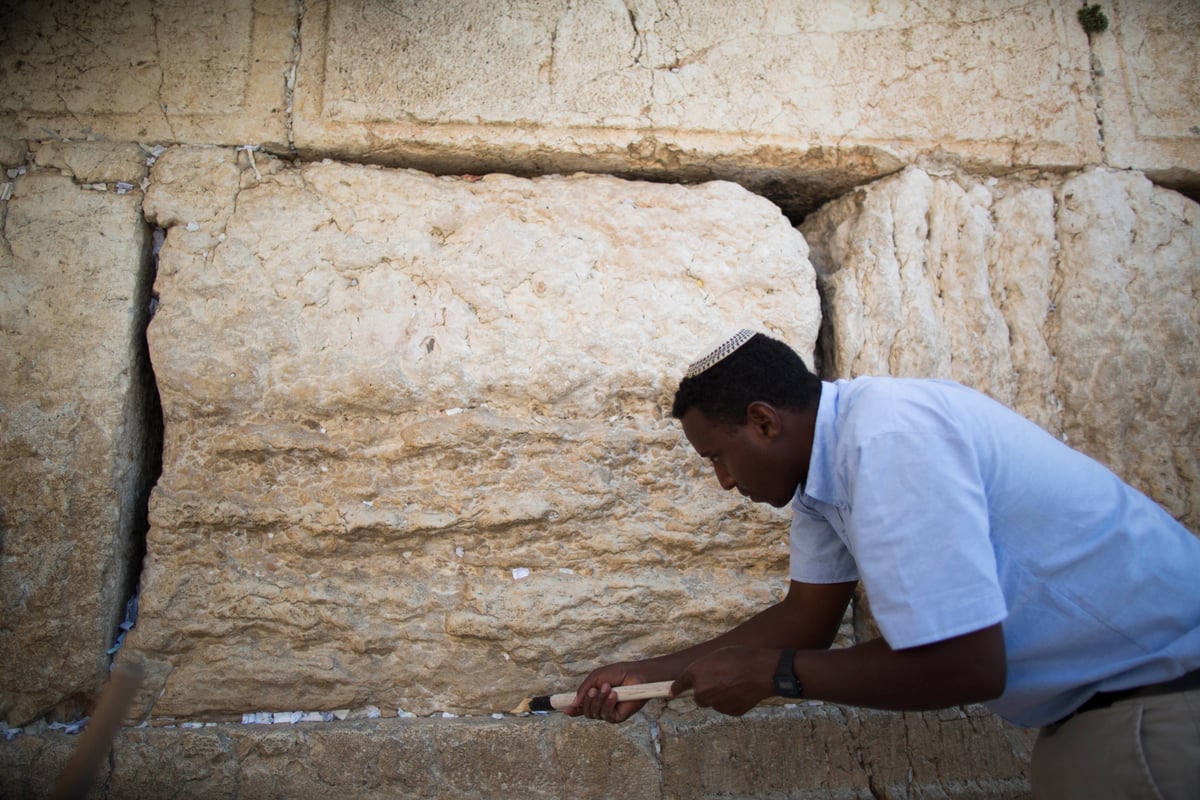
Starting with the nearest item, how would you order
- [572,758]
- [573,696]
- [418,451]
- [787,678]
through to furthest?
[787,678]
[573,696]
[572,758]
[418,451]

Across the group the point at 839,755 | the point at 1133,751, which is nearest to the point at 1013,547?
the point at 1133,751

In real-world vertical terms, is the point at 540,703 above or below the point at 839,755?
above

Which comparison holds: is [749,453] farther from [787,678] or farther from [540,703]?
[540,703]

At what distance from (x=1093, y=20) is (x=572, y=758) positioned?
2.72m

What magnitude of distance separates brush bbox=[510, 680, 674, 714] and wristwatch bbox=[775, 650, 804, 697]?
0.34 m

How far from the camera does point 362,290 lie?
2.35 meters

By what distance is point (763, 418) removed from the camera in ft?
5.22

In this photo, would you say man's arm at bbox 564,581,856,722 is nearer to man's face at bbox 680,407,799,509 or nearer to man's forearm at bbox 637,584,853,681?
man's forearm at bbox 637,584,853,681

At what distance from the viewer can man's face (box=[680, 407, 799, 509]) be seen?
1.61 meters

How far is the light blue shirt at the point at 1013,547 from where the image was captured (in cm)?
131

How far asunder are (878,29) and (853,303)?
2.91 ft

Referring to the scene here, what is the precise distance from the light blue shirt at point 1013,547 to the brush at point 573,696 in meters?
0.67

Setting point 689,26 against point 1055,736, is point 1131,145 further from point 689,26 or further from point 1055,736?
point 1055,736

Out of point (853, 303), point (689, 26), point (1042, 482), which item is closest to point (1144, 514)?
point (1042, 482)
